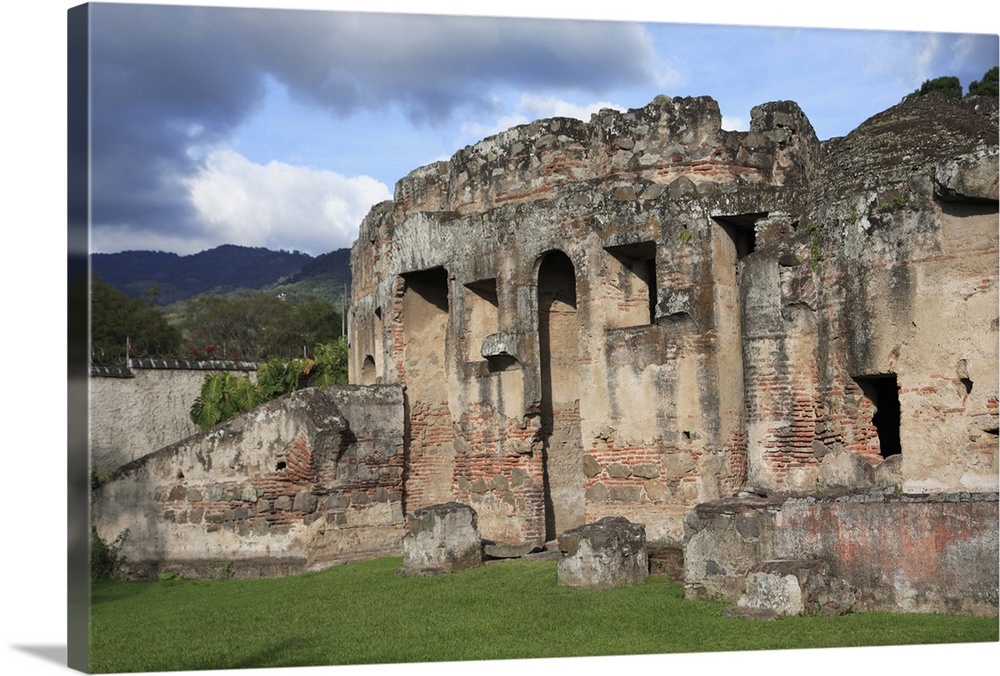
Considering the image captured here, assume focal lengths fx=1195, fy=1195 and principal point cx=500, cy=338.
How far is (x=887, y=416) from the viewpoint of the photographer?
14.3 metres

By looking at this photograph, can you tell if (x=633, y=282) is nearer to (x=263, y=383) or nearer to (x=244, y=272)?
(x=263, y=383)

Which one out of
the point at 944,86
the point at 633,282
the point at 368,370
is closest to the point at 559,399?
the point at 633,282

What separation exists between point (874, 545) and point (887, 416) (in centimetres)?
440

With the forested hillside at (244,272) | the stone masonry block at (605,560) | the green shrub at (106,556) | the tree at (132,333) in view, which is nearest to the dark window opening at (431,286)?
the green shrub at (106,556)

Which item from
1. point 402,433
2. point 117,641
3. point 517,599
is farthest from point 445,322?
point 117,641

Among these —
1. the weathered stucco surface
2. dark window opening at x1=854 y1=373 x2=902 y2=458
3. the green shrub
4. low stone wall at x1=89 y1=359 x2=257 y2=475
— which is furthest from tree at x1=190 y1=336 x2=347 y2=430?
dark window opening at x1=854 y1=373 x2=902 y2=458

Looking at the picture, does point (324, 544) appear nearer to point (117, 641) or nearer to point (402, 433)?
point (402, 433)

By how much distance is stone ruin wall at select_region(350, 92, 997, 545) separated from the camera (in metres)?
12.2

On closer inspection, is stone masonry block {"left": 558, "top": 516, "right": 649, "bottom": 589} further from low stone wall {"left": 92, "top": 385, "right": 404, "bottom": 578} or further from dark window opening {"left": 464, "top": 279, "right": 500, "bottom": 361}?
dark window opening {"left": 464, "top": 279, "right": 500, "bottom": 361}

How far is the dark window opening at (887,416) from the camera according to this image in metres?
14.1

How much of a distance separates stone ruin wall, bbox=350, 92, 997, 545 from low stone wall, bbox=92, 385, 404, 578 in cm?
212

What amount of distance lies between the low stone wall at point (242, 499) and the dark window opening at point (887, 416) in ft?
22.8

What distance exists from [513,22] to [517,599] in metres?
5.69

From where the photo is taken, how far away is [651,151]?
625 inches
